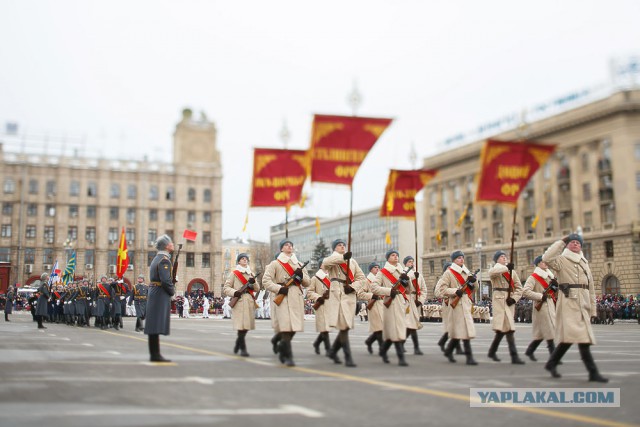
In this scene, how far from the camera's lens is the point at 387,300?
38.8 feet

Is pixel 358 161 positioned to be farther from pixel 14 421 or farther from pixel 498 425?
pixel 14 421

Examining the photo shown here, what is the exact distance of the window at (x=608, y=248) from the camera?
59.4 m

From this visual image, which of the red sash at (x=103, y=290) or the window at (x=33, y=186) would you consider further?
the window at (x=33, y=186)

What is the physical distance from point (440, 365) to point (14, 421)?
741cm

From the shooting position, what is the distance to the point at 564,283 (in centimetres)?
978

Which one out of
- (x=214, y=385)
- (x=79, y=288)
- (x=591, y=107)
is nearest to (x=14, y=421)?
(x=214, y=385)

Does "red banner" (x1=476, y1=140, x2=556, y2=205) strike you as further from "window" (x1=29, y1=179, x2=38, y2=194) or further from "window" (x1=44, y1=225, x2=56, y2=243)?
"window" (x1=29, y1=179, x2=38, y2=194)

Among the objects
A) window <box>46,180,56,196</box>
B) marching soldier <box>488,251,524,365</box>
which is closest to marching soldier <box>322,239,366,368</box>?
marching soldier <box>488,251,524,365</box>

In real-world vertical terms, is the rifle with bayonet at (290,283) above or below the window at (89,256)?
below

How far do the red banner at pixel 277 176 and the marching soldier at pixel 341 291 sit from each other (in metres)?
3.09

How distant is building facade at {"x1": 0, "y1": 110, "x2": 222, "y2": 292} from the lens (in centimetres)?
7581

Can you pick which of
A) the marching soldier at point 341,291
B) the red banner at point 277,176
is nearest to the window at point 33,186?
the red banner at point 277,176

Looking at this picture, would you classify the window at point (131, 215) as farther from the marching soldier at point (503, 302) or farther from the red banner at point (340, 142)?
the red banner at point (340, 142)

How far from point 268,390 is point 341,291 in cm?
452
